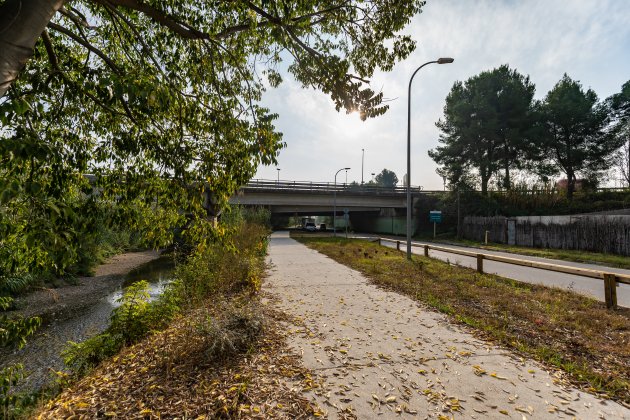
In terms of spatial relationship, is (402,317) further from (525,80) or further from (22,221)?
(525,80)

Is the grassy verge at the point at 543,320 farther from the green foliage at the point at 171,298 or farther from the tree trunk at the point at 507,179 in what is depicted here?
the tree trunk at the point at 507,179

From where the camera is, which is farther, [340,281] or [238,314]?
[340,281]

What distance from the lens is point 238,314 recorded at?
15.5ft

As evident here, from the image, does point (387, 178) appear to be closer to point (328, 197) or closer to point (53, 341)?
point (328, 197)

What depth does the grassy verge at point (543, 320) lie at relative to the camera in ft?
12.8

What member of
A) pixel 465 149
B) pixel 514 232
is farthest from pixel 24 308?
pixel 465 149

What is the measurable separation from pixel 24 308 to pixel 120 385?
1108 cm

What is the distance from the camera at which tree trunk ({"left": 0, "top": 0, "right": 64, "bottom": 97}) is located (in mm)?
2291

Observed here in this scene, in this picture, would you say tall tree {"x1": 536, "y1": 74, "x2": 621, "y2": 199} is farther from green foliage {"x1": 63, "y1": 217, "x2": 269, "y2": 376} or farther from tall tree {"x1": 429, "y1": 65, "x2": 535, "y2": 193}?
green foliage {"x1": 63, "y1": 217, "x2": 269, "y2": 376}

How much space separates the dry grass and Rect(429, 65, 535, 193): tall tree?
3375cm

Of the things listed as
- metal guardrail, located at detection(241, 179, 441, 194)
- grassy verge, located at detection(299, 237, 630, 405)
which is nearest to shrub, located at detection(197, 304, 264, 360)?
grassy verge, located at detection(299, 237, 630, 405)

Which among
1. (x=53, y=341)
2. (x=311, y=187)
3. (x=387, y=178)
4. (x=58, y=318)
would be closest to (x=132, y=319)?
(x=53, y=341)

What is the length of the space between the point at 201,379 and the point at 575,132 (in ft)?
129

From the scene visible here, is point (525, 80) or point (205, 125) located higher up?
point (525, 80)
